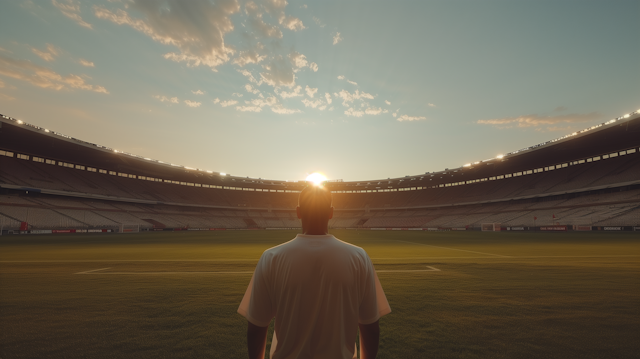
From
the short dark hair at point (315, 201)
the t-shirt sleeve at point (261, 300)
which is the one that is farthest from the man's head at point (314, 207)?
the t-shirt sleeve at point (261, 300)

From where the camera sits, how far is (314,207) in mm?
1782

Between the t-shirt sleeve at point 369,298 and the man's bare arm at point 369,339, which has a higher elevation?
the t-shirt sleeve at point 369,298

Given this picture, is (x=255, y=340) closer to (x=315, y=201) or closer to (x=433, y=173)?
(x=315, y=201)

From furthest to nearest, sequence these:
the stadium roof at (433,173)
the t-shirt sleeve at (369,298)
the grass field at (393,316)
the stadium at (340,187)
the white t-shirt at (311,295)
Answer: the stadium at (340,187) → the stadium roof at (433,173) → the grass field at (393,316) → the t-shirt sleeve at (369,298) → the white t-shirt at (311,295)

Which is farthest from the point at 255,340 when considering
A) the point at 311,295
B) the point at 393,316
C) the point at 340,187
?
the point at 340,187

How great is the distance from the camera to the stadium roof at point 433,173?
3350cm

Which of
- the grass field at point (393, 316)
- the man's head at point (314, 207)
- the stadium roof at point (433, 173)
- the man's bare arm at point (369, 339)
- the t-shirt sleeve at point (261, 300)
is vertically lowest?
the grass field at point (393, 316)

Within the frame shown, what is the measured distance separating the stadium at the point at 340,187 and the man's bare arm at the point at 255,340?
21643 mm

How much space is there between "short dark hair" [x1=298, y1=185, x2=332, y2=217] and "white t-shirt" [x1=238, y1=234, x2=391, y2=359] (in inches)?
6.3

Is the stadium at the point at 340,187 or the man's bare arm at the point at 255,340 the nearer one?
the man's bare arm at the point at 255,340

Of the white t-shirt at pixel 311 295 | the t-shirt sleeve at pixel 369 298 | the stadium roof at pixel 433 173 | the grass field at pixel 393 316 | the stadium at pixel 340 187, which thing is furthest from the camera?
the stadium at pixel 340 187

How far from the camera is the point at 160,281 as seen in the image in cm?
700

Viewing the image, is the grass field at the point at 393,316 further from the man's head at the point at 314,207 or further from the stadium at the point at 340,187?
the stadium at the point at 340,187

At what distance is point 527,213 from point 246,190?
6367 cm
